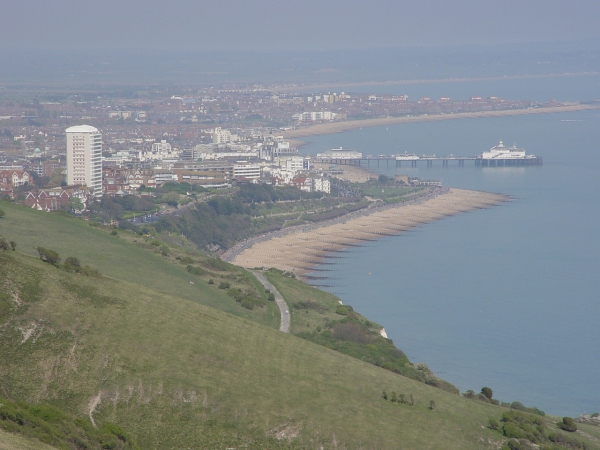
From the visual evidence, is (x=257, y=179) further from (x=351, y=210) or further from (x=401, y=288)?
(x=401, y=288)

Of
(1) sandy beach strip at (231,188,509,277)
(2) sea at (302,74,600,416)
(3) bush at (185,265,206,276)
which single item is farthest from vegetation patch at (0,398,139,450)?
(1) sandy beach strip at (231,188,509,277)

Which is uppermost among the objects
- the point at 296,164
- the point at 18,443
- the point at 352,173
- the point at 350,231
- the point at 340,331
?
the point at 18,443

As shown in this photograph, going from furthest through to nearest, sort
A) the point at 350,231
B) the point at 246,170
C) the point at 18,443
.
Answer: the point at 246,170
the point at 350,231
the point at 18,443

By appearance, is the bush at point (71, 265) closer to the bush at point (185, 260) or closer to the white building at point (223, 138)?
the bush at point (185, 260)

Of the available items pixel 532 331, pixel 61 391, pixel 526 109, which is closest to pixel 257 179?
pixel 532 331

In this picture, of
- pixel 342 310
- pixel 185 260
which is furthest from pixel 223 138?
pixel 342 310

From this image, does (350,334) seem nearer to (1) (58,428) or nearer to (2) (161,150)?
(1) (58,428)

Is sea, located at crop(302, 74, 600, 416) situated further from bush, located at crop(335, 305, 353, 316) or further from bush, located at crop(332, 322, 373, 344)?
bush, located at crop(332, 322, 373, 344)
